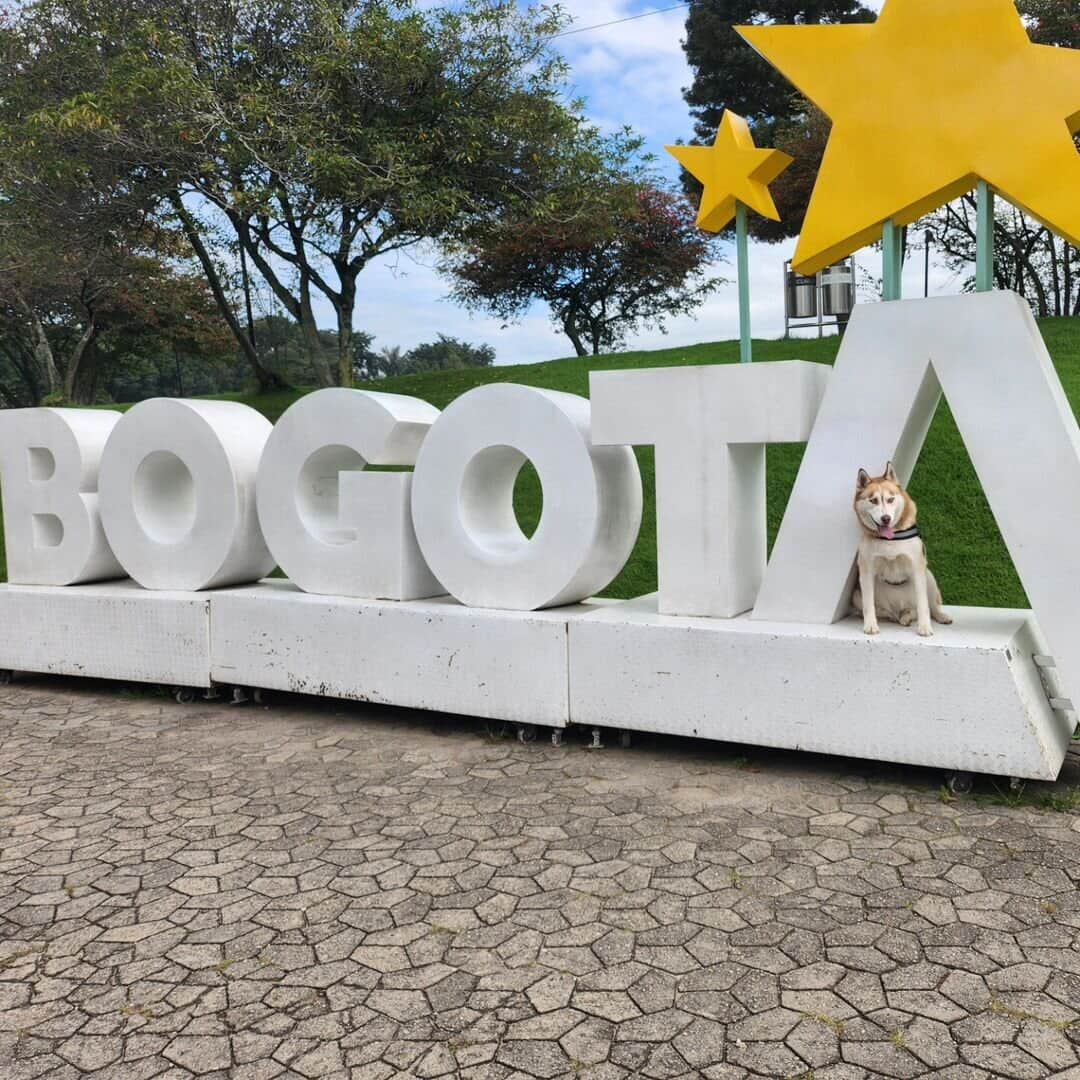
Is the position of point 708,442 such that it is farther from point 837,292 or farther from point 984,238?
point 837,292

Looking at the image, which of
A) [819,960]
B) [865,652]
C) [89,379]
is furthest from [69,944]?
[89,379]

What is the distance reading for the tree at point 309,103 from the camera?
12445 mm

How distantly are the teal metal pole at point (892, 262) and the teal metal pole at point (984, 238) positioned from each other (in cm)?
39

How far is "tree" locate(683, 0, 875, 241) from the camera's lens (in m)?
22.3

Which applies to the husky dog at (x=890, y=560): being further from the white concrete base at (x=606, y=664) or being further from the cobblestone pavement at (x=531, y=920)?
the cobblestone pavement at (x=531, y=920)

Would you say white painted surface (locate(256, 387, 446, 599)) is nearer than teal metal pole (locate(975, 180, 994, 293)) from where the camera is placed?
No

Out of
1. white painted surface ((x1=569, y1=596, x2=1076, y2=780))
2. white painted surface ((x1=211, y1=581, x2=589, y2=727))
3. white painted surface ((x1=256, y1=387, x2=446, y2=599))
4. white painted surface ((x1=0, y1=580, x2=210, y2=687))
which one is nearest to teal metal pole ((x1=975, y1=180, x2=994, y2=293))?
white painted surface ((x1=569, y1=596, x2=1076, y2=780))

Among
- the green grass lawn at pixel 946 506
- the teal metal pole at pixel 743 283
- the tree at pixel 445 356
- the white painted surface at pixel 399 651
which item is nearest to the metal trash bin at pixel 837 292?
the green grass lawn at pixel 946 506

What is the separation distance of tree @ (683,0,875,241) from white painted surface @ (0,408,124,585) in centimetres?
1725

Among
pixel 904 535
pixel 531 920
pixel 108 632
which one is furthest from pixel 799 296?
pixel 531 920

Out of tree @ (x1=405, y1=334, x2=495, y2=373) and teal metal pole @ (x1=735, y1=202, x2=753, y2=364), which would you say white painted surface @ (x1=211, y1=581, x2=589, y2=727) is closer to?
teal metal pole @ (x1=735, y1=202, x2=753, y2=364)

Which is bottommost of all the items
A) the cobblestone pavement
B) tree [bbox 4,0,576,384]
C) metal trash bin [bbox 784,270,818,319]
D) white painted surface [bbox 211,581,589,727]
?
the cobblestone pavement

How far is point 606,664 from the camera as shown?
217 inches

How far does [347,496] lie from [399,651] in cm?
117
